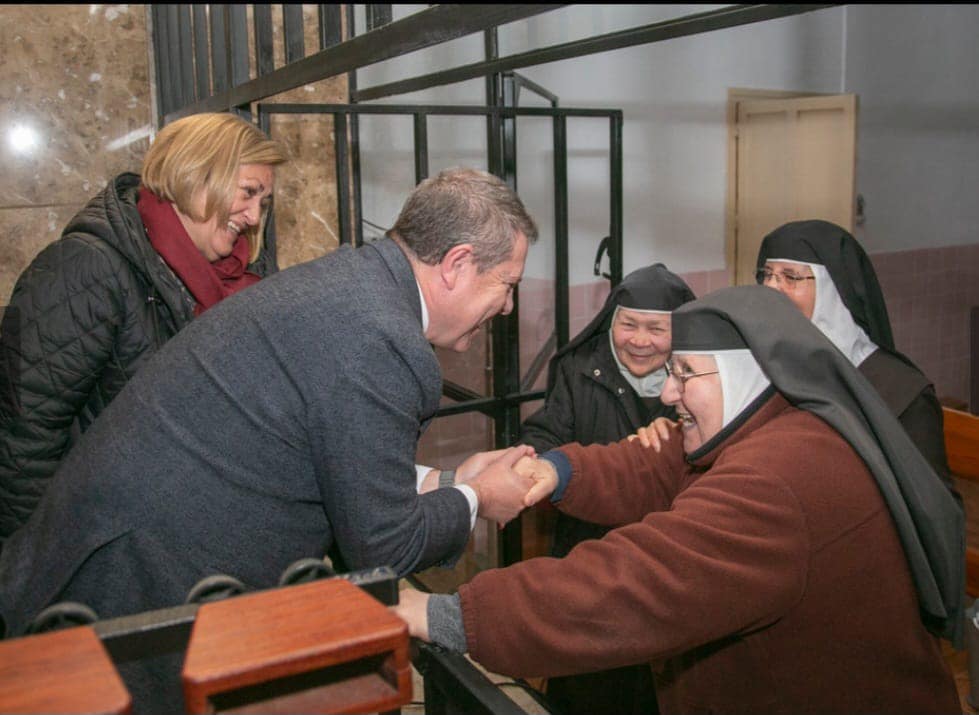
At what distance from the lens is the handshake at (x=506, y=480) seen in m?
2.05

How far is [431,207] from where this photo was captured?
5.66ft

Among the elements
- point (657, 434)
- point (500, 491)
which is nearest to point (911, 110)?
point (657, 434)

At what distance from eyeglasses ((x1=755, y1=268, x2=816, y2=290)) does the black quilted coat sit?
1.91 m

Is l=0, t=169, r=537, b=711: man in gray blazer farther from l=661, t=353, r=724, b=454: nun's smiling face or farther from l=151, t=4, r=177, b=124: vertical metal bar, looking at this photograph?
l=151, t=4, r=177, b=124: vertical metal bar

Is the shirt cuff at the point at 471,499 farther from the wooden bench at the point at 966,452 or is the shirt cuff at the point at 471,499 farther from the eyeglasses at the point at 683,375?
the wooden bench at the point at 966,452

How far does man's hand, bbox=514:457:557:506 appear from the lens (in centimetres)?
228

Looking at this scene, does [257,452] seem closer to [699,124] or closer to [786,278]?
[786,278]

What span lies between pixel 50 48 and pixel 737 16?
2.64m

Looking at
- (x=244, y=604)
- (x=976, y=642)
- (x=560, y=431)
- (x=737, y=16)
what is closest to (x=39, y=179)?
(x=560, y=431)

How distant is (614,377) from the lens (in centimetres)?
312

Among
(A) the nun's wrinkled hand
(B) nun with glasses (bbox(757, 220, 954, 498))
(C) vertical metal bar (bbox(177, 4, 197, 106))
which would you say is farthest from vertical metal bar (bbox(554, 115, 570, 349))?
(C) vertical metal bar (bbox(177, 4, 197, 106))

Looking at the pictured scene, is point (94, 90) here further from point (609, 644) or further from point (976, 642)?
point (976, 642)

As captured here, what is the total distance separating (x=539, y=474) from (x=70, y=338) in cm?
116

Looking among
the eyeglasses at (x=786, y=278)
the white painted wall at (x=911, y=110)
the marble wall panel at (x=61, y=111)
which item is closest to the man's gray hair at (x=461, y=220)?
the eyeglasses at (x=786, y=278)
